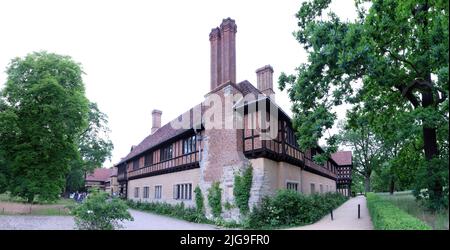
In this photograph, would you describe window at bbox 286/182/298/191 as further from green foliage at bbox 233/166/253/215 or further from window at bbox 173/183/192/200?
window at bbox 173/183/192/200

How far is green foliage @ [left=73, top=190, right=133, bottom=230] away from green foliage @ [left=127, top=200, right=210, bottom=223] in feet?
24.3

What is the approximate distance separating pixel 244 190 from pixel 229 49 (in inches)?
318

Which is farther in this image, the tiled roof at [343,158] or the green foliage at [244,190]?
the tiled roof at [343,158]

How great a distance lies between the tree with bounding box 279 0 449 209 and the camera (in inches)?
416

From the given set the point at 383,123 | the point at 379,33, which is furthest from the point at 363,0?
the point at 383,123

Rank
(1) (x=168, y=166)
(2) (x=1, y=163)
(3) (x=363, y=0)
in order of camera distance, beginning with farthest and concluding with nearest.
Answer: (1) (x=168, y=166) < (2) (x=1, y=163) < (3) (x=363, y=0)

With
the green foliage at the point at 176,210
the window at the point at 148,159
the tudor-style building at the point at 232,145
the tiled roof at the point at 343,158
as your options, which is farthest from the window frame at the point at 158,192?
the tiled roof at the point at 343,158

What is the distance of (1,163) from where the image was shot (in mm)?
21094

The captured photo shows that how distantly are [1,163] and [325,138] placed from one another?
20331 millimetres

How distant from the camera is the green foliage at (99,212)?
12.4 meters

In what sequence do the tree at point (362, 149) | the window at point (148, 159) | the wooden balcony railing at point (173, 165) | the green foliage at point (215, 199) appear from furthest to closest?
the tree at point (362, 149)
the window at point (148, 159)
the wooden balcony railing at point (173, 165)
the green foliage at point (215, 199)

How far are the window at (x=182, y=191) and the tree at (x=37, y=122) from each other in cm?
824

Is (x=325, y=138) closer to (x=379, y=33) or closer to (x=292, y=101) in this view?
(x=292, y=101)

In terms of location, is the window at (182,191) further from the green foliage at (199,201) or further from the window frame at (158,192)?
the window frame at (158,192)
